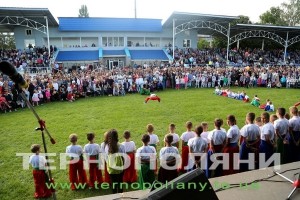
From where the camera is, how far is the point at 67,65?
99.5 feet

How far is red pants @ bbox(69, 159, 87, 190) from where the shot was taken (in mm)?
5828

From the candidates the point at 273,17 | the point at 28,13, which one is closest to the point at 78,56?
the point at 28,13

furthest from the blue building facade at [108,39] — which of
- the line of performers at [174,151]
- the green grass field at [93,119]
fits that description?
the line of performers at [174,151]

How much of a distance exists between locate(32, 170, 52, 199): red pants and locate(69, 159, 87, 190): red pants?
53 cm

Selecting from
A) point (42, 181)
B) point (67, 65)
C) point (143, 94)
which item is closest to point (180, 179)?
point (42, 181)

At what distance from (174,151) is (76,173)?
2.34m

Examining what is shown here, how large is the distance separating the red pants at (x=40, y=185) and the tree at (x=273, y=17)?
5491cm

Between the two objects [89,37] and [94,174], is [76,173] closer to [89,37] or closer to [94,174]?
[94,174]

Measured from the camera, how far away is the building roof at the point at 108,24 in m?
32.1

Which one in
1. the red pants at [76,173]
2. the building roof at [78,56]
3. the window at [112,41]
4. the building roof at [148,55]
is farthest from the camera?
the window at [112,41]

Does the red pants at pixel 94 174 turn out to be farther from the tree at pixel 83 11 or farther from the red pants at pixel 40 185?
the tree at pixel 83 11

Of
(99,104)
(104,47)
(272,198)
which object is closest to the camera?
(272,198)

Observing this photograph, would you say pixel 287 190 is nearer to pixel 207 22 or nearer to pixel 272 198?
pixel 272 198

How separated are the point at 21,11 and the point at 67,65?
25.9 ft
